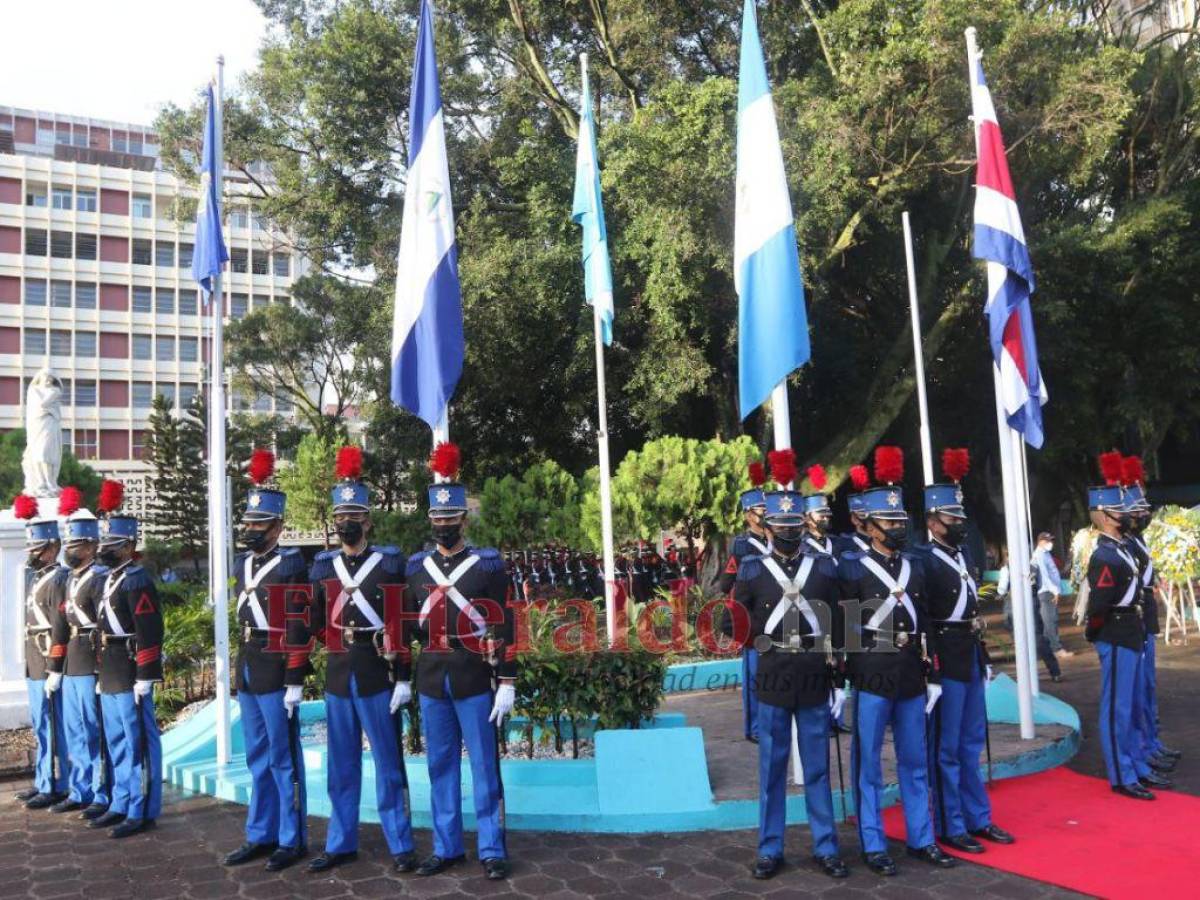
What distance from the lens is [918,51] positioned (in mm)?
15859

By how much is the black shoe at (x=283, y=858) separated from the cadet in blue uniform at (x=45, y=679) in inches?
95.2

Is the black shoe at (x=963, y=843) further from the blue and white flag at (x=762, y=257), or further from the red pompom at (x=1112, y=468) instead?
the blue and white flag at (x=762, y=257)

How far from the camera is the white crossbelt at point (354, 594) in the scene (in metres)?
5.89

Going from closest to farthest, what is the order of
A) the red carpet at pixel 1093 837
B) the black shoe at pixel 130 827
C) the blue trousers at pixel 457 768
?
the red carpet at pixel 1093 837 < the blue trousers at pixel 457 768 < the black shoe at pixel 130 827

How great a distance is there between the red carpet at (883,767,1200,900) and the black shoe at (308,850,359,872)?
317 cm

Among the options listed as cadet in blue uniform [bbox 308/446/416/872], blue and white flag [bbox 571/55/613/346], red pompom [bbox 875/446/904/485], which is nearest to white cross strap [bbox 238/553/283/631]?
cadet in blue uniform [bbox 308/446/416/872]

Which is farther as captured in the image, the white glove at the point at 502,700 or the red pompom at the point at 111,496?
the red pompom at the point at 111,496

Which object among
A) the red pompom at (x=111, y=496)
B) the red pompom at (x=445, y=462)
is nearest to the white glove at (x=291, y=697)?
the red pompom at (x=445, y=462)

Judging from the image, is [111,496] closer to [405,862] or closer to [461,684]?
[461,684]

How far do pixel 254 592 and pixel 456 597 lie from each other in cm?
128

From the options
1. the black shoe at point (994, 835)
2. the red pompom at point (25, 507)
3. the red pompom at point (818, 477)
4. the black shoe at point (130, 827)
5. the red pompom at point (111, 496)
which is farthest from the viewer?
the red pompom at point (818, 477)

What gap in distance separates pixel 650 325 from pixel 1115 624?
1316cm

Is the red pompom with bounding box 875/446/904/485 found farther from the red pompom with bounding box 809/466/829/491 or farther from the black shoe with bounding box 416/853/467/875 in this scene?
the black shoe with bounding box 416/853/467/875

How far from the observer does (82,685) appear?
704 centimetres
